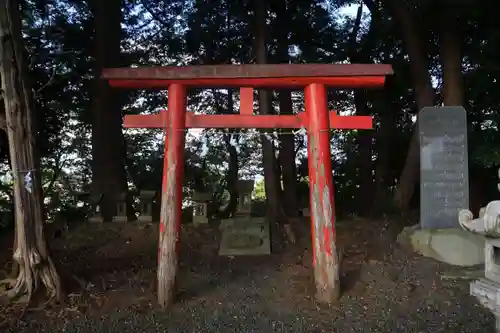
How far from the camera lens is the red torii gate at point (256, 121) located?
5188 millimetres

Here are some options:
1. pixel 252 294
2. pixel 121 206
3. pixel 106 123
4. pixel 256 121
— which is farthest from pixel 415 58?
pixel 121 206

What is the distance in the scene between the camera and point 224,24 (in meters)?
9.84

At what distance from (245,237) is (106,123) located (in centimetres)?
400

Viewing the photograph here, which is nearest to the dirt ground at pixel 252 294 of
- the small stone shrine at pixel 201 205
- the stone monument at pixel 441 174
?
the stone monument at pixel 441 174

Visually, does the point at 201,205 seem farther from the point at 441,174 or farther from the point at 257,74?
the point at 441,174

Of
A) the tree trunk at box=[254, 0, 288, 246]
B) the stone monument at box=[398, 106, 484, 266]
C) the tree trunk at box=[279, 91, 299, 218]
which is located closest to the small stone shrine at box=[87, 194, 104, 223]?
the tree trunk at box=[254, 0, 288, 246]

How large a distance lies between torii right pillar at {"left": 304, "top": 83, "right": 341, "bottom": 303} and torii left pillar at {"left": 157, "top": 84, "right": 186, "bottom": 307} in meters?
1.57

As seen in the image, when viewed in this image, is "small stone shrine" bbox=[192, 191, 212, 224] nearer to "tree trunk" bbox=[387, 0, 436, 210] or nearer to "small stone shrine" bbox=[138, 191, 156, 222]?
"small stone shrine" bbox=[138, 191, 156, 222]

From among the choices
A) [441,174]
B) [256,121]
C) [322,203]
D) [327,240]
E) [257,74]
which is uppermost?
[257,74]

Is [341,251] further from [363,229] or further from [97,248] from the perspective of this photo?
[97,248]

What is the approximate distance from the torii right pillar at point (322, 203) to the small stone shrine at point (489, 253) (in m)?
1.92

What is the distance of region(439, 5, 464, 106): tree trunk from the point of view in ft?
27.2

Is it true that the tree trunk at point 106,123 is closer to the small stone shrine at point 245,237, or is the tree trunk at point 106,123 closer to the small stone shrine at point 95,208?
the small stone shrine at point 95,208

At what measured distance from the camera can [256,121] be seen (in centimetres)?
535
